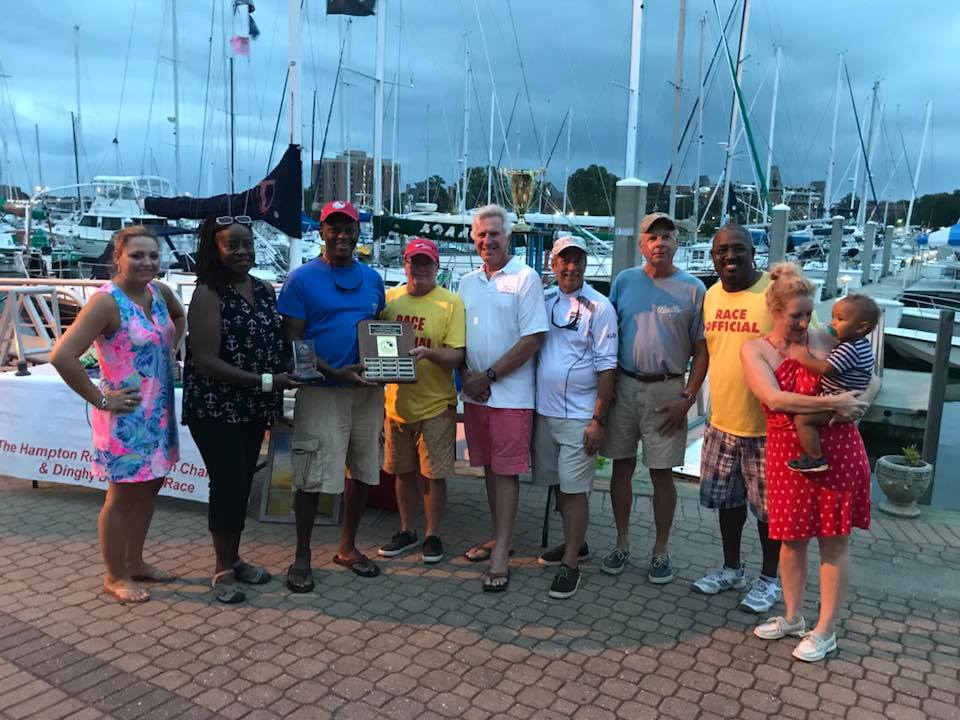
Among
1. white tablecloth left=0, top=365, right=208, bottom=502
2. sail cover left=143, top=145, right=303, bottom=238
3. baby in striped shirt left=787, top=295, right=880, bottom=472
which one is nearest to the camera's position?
baby in striped shirt left=787, top=295, right=880, bottom=472

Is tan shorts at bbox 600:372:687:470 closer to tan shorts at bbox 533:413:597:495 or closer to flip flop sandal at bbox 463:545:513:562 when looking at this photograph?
tan shorts at bbox 533:413:597:495

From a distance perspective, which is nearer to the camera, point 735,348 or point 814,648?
point 814,648

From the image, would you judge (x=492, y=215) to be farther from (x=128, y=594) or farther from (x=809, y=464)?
(x=128, y=594)

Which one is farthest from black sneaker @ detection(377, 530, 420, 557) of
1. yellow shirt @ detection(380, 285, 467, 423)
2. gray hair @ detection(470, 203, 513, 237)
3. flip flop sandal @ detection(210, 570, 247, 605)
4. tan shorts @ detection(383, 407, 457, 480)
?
gray hair @ detection(470, 203, 513, 237)

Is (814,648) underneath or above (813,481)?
underneath

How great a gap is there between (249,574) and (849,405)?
3006mm

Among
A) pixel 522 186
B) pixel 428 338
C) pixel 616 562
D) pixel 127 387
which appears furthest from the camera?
pixel 522 186

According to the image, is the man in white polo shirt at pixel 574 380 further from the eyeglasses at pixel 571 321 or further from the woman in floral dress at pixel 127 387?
the woman in floral dress at pixel 127 387

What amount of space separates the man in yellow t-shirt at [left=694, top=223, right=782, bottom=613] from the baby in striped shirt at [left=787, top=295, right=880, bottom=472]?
1.49 ft

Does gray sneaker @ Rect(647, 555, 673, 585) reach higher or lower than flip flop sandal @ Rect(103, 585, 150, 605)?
higher

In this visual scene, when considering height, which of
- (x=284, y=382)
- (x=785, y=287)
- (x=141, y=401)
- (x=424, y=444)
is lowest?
(x=424, y=444)

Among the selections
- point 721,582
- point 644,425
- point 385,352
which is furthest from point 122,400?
point 721,582

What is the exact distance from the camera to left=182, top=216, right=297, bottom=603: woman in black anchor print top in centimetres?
335

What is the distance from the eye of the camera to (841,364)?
282 centimetres
